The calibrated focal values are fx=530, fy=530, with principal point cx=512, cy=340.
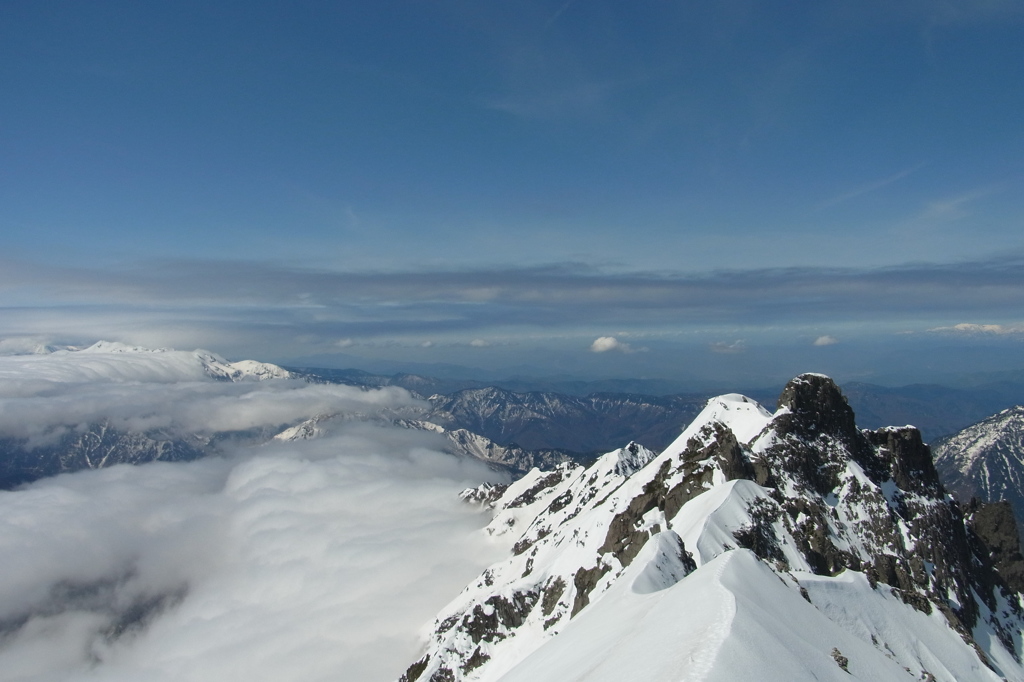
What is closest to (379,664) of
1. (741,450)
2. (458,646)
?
(458,646)

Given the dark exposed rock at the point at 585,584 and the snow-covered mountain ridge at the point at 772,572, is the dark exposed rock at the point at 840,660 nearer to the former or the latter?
the snow-covered mountain ridge at the point at 772,572

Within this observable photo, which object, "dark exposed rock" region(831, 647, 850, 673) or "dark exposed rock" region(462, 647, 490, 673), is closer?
"dark exposed rock" region(831, 647, 850, 673)

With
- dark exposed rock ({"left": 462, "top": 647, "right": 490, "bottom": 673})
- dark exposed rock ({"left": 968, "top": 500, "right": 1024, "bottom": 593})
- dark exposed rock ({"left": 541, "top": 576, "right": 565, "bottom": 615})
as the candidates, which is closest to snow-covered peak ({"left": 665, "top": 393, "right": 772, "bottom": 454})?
dark exposed rock ({"left": 541, "top": 576, "right": 565, "bottom": 615})

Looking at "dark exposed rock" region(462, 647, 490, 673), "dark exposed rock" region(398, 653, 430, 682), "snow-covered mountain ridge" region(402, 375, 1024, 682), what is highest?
"snow-covered mountain ridge" region(402, 375, 1024, 682)

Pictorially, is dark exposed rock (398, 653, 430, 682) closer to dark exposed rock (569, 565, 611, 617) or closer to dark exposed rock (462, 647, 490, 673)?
dark exposed rock (462, 647, 490, 673)

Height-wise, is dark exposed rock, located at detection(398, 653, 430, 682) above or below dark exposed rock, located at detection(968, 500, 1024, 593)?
below

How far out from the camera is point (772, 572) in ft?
120

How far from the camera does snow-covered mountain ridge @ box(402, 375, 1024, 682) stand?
26.8 meters

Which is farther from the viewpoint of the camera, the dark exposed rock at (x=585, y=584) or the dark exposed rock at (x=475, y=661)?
the dark exposed rock at (x=475, y=661)

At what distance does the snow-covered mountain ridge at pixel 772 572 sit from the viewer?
26.8 meters

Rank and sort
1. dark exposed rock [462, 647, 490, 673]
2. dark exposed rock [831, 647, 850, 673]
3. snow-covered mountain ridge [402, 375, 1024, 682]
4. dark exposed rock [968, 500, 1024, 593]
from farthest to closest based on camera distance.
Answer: dark exposed rock [462, 647, 490, 673] < dark exposed rock [968, 500, 1024, 593] < snow-covered mountain ridge [402, 375, 1024, 682] < dark exposed rock [831, 647, 850, 673]

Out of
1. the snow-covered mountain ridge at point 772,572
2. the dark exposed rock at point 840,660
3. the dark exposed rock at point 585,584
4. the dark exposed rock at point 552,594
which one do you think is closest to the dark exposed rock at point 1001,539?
the snow-covered mountain ridge at point 772,572

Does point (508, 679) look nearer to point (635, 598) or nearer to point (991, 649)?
point (635, 598)

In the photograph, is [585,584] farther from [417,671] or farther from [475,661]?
[417,671]
